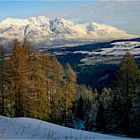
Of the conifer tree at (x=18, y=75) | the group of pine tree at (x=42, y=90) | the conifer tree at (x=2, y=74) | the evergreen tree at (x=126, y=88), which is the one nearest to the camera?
the conifer tree at (x=18, y=75)

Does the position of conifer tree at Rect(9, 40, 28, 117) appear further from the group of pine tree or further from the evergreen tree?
the evergreen tree

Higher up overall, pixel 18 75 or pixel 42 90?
pixel 18 75

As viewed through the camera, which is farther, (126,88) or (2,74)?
(126,88)

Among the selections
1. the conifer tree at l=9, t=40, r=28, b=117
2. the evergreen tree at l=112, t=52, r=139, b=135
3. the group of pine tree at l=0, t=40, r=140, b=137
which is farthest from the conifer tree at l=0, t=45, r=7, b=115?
the evergreen tree at l=112, t=52, r=139, b=135

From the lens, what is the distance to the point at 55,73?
2233 inches

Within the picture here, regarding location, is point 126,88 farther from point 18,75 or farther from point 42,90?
point 18,75

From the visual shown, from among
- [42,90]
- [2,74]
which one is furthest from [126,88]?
[2,74]

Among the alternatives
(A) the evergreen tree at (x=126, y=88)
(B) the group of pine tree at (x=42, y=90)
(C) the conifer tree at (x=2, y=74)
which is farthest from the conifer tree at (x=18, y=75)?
(A) the evergreen tree at (x=126, y=88)

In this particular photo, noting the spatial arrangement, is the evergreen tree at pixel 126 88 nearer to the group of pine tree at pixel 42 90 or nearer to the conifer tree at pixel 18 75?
the group of pine tree at pixel 42 90

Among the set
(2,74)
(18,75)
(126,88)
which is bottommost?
(126,88)

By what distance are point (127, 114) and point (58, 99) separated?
13.8 meters

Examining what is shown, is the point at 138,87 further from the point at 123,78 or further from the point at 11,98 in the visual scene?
the point at 11,98

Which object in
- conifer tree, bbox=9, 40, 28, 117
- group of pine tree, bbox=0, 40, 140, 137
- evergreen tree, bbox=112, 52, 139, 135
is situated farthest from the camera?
evergreen tree, bbox=112, 52, 139, 135

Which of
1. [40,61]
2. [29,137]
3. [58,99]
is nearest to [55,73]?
[58,99]
